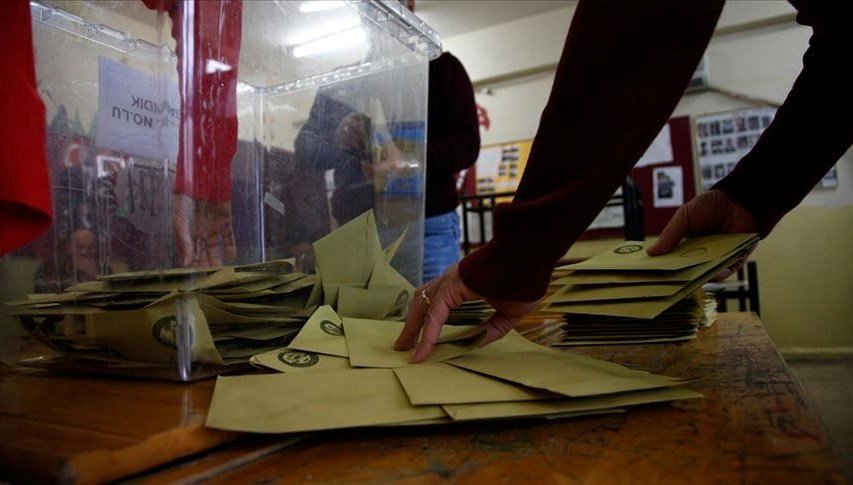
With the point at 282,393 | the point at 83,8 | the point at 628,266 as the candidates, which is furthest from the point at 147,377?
the point at 628,266

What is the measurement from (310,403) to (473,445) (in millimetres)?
130

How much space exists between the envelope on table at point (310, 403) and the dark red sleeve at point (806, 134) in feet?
1.83

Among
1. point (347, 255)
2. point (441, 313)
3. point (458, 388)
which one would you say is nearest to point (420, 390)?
point (458, 388)

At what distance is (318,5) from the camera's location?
882mm

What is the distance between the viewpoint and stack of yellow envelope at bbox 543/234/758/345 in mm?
636

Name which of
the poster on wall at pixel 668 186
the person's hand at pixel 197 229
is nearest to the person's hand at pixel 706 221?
the person's hand at pixel 197 229

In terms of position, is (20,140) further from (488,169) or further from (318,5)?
(488,169)

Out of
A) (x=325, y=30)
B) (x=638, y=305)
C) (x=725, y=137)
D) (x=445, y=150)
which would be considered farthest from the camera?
(x=725, y=137)

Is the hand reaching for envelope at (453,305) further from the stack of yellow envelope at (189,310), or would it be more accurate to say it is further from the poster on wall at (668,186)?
the poster on wall at (668,186)

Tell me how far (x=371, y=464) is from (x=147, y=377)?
14.4 inches

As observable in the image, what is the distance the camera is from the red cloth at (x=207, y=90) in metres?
0.59

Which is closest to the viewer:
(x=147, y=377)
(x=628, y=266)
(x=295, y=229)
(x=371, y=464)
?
(x=371, y=464)

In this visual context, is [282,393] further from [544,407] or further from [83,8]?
[83,8]

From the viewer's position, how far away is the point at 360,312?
77cm
